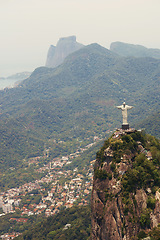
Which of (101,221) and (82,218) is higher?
(101,221)

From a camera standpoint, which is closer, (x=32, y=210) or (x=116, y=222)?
(x=116, y=222)

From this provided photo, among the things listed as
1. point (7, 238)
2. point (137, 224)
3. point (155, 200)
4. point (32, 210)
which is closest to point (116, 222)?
point (137, 224)

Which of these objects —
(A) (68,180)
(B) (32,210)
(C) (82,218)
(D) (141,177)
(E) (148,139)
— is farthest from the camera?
(A) (68,180)

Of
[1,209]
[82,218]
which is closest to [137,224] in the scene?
[82,218]

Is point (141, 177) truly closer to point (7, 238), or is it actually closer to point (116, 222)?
point (116, 222)

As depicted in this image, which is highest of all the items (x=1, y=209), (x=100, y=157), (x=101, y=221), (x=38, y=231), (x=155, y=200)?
(x=100, y=157)

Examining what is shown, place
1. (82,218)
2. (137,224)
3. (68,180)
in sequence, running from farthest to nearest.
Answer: (68,180) < (82,218) < (137,224)
